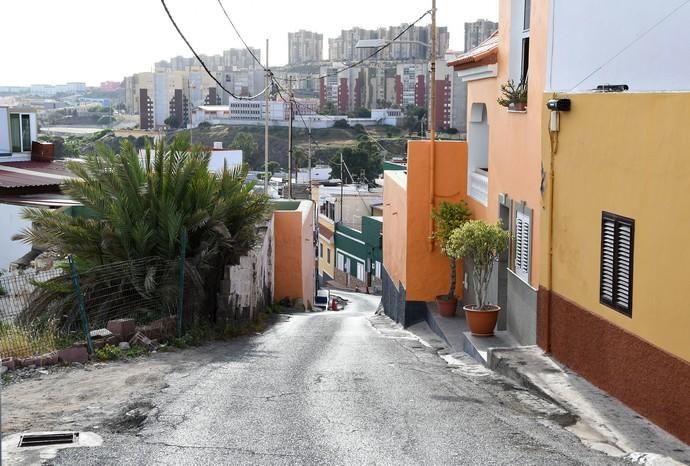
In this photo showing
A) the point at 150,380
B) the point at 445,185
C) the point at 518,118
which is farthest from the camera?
the point at 445,185

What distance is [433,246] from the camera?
19484mm

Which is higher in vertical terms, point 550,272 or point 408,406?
point 550,272

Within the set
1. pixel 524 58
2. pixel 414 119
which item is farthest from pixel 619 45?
pixel 414 119

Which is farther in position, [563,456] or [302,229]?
[302,229]

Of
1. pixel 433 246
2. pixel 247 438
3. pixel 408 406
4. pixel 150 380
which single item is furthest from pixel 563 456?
pixel 433 246

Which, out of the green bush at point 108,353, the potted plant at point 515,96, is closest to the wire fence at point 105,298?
the green bush at point 108,353

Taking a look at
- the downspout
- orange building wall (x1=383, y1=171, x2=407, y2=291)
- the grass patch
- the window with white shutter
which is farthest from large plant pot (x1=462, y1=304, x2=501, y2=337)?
the grass patch

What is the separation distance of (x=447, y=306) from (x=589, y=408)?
9160 millimetres

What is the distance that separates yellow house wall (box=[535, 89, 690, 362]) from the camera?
798cm

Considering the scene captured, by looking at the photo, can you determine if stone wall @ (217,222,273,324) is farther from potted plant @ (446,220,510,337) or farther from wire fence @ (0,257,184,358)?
potted plant @ (446,220,510,337)

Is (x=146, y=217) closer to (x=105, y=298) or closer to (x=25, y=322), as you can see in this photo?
(x=105, y=298)

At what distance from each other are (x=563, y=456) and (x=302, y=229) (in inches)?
757

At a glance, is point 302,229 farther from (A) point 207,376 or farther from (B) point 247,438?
(B) point 247,438

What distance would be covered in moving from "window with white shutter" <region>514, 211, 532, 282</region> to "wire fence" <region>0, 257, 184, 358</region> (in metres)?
5.06
